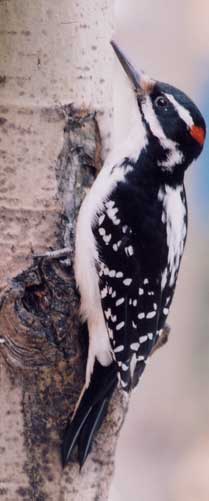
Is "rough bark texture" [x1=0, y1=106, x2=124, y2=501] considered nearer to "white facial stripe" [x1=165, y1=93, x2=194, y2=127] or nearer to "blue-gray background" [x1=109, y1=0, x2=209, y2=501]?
"white facial stripe" [x1=165, y1=93, x2=194, y2=127]

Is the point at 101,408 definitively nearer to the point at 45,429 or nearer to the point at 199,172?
the point at 45,429

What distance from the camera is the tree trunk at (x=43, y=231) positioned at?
2.47 metres

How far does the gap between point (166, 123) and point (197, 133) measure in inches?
3.6

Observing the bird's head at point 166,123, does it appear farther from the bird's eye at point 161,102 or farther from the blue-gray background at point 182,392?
the blue-gray background at point 182,392

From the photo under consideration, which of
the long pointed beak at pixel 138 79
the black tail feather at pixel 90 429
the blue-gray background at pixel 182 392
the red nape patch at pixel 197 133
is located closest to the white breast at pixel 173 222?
the red nape patch at pixel 197 133

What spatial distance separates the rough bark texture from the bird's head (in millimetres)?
230

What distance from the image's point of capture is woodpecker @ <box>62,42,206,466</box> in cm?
263

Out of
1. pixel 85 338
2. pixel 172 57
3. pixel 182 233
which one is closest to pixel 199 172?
pixel 172 57

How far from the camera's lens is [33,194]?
256 centimetres

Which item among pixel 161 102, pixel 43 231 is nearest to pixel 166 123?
pixel 161 102

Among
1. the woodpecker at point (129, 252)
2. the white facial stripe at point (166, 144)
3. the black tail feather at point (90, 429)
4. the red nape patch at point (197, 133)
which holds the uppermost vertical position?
the red nape patch at point (197, 133)

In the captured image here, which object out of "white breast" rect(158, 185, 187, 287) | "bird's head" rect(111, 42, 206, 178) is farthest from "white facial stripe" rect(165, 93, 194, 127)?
"white breast" rect(158, 185, 187, 287)

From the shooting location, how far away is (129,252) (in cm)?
269

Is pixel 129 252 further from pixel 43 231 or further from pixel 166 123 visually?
pixel 166 123
